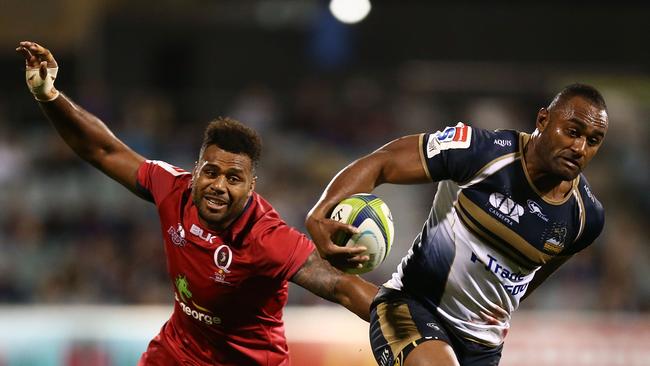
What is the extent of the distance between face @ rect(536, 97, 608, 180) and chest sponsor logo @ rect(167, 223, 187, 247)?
186 centimetres

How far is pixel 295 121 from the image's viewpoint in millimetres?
12414

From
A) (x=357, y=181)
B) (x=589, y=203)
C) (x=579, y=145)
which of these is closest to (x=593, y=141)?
(x=579, y=145)

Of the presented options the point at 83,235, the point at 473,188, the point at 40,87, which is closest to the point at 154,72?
the point at 83,235

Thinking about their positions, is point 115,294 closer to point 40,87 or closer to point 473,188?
point 40,87

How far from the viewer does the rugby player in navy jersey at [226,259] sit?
199 inches

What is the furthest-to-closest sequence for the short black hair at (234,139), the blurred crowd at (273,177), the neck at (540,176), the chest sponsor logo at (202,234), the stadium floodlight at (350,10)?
1. the stadium floodlight at (350,10)
2. the blurred crowd at (273,177)
3. the chest sponsor logo at (202,234)
4. the short black hair at (234,139)
5. the neck at (540,176)

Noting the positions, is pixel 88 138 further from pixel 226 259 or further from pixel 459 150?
pixel 459 150

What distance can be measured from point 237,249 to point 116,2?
31.3ft

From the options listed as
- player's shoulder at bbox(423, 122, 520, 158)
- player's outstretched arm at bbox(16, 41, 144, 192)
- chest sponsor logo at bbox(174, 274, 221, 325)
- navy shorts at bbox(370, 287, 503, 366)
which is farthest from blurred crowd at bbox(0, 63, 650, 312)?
player's shoulder at bbox(423, 122, 520, 158)

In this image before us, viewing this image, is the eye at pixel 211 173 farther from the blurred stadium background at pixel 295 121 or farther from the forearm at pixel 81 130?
the blurred stadium background at pixel 295 121

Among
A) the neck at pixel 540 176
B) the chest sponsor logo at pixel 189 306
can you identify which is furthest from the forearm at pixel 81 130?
the neck at pixel 540 176

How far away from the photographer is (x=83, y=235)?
11023 millimetres

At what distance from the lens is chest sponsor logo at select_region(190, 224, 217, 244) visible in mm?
5152

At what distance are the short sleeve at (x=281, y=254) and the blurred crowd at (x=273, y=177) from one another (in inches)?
221
